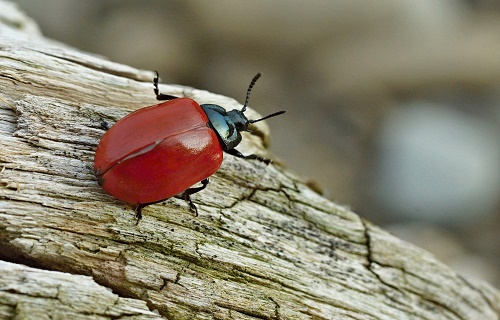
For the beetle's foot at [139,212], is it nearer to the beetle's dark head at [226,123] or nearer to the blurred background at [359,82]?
the beetle's dark head at [226,123]

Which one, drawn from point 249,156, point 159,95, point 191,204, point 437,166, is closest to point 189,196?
point 191,204

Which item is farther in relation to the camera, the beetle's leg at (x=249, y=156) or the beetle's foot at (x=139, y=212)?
the beetle's leg at (x=249, y=156)

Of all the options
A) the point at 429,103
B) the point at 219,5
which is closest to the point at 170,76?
the point at 219,5

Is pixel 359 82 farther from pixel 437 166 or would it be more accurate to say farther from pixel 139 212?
pixel 139 212

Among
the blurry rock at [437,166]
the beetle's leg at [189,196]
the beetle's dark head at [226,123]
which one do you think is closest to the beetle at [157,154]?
the beetle's leg at [189,196]

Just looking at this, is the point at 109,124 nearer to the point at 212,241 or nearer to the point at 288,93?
the point at 212,241

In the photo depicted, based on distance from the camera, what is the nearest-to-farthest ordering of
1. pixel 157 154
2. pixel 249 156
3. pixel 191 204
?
1. pixel 157 154
2. pixel 191 204
3. pixel 249 156
